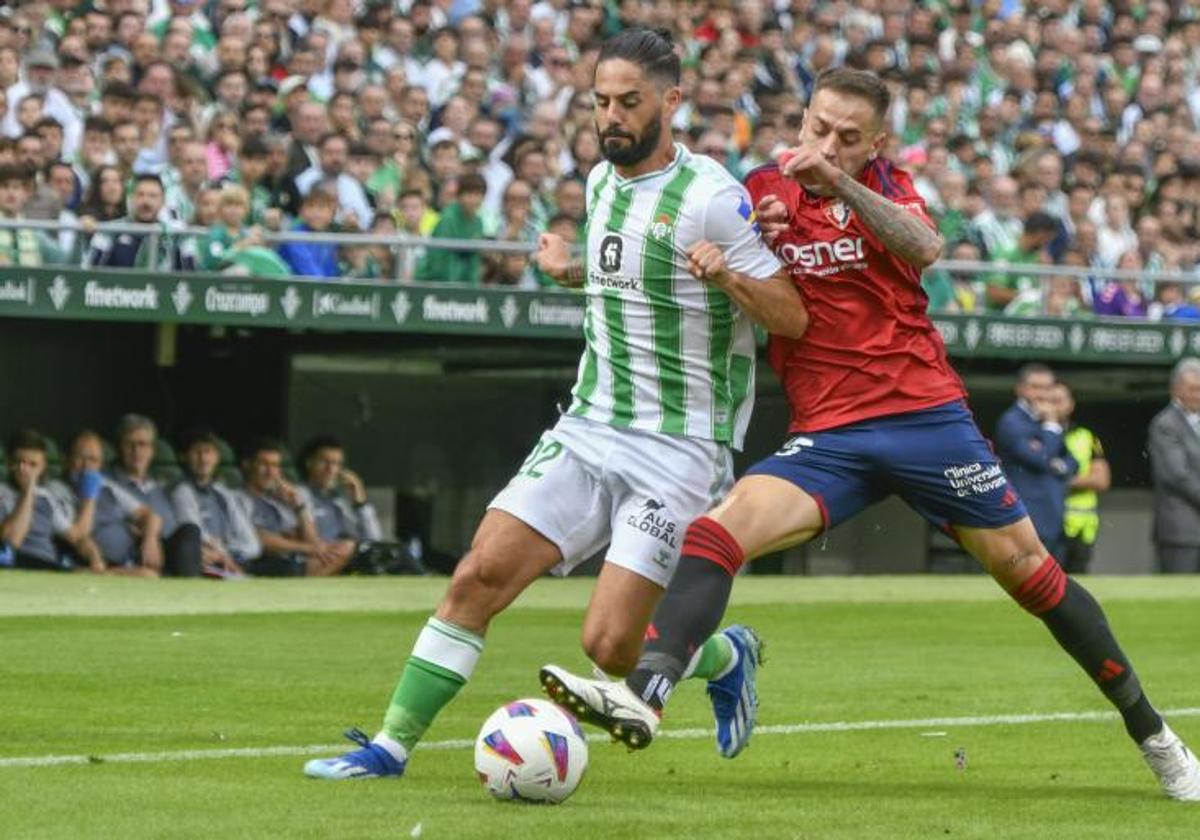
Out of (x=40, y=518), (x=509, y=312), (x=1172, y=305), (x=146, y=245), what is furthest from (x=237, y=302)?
(x=1172, y=305)

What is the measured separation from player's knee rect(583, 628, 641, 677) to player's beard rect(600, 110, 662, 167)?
4.54ft

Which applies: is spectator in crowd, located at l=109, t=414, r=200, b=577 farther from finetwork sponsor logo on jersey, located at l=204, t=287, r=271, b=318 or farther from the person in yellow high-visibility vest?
the person in yellow high-visibility vest

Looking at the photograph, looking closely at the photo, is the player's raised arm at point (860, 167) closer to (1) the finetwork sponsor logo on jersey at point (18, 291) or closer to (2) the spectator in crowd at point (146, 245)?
(2) the spectator in crowd at point (146, 245)

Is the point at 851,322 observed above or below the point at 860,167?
below

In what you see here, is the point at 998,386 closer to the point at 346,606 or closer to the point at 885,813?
the point at 346,606

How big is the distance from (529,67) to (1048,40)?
6949mm

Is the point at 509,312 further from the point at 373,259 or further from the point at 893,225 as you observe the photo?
the point at 893,225

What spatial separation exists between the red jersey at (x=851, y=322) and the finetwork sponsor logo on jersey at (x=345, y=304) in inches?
417

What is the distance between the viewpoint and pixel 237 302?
58.6 feet

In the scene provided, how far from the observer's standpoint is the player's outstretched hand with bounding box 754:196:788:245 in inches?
304

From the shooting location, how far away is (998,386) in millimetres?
23562

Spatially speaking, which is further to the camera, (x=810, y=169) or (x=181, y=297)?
(x=181, y=297)

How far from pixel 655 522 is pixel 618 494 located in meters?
0.17

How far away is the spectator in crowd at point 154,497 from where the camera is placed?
58.3 ft
